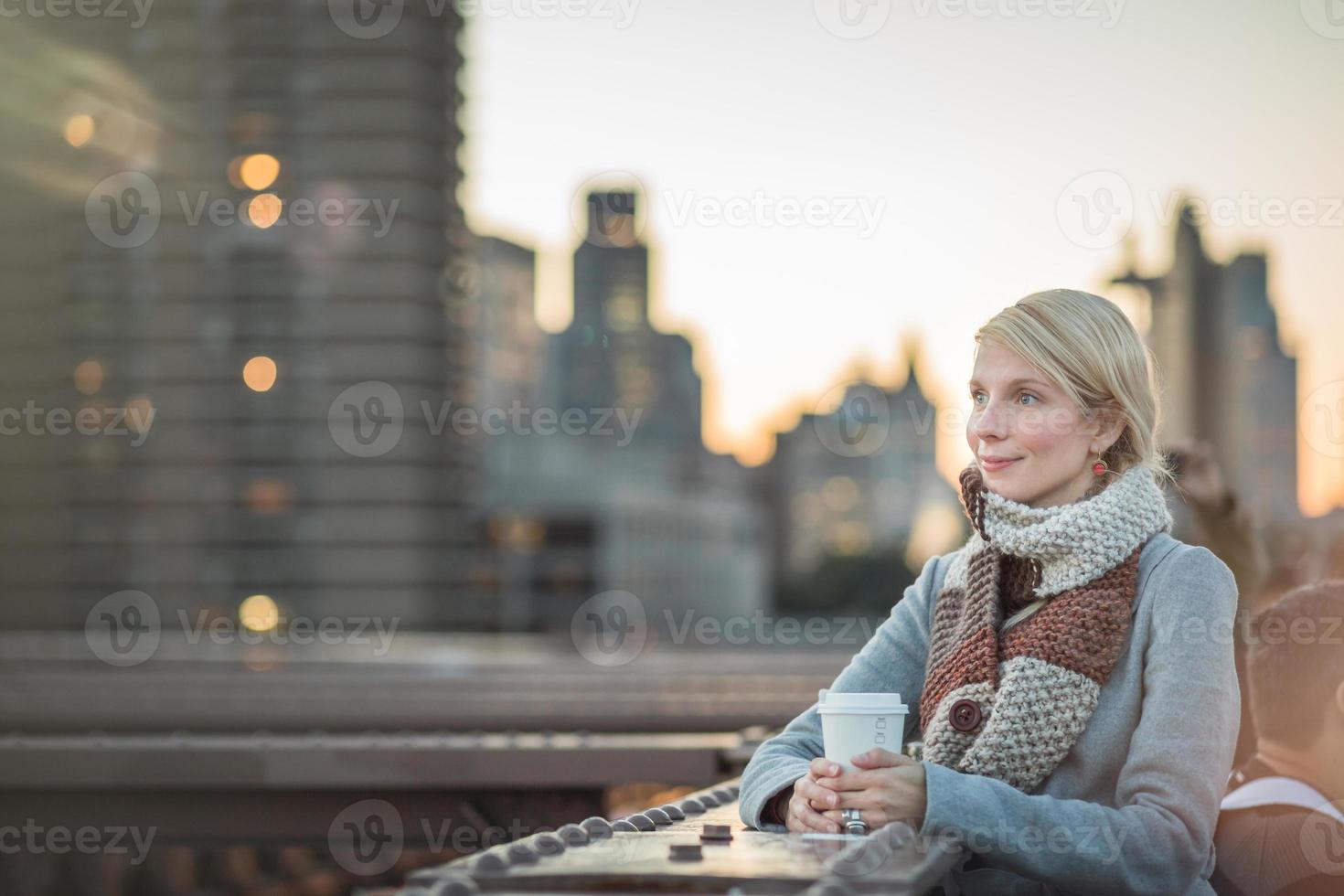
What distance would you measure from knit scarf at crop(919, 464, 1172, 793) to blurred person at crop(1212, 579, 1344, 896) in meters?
0.96

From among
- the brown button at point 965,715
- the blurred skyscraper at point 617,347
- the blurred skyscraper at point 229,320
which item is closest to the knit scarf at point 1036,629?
the brown button at point 965,715

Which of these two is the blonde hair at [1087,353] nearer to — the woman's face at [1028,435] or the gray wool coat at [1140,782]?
the woman's face at [1028,435]

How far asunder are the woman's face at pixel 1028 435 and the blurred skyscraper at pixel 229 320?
206 ft

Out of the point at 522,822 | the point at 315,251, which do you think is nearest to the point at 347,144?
the point at 315,251

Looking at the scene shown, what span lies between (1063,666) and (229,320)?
66.1 meters

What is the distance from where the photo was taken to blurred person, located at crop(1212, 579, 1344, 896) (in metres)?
3.55

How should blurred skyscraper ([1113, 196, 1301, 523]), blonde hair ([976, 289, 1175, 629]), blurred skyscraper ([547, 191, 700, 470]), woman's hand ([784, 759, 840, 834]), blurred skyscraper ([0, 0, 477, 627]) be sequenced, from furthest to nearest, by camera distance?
1. blurred skyscraper ([547, 191, 700, 470])
2. blurred skyscraper ([0, 0, 477, 627])
3. blurred skyscraper ([1113, 196, 1301, 523])
4. blonde hair ([976, 289, 1175, 629])
5. woman's hand ([784, 759, 840, 834])

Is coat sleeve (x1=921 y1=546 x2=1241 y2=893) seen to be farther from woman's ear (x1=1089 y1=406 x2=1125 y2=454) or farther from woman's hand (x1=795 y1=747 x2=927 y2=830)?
woman's ear (x1=1089 y1=406 x2=1125 y2=454)

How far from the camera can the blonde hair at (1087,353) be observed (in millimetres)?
2898

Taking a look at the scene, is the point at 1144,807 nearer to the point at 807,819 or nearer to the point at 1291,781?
the point at 807,819

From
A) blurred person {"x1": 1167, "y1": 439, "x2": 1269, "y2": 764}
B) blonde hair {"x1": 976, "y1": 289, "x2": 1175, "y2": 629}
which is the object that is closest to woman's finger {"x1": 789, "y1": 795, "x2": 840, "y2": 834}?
blonde hair {"x1": 976, "y1": 289, "x2": 1175, "y2": 629}

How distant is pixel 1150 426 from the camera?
300 cm

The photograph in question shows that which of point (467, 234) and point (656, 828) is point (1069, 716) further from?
point (467, 234)

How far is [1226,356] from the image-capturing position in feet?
212
